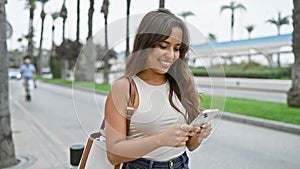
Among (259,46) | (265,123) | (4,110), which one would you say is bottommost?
(265,123)

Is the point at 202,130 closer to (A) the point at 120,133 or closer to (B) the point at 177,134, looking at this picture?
(B) the point at 177,134

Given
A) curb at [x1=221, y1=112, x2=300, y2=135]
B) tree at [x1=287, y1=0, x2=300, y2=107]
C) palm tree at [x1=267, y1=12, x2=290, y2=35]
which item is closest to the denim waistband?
curb at [x1=221, y1=112, x2=300, y2=135]

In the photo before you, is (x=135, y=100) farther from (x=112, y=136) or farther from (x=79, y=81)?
(x=79, y=81)

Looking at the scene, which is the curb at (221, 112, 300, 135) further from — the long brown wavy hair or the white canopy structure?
the white canopy structure

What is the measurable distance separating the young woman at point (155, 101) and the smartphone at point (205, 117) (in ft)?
0.07

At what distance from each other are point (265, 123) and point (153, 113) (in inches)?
245

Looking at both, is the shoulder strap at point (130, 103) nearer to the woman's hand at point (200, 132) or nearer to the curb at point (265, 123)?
the woman's hand at point (200, 132)

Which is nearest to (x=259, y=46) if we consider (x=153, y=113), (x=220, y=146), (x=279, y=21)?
(x=279, y=21)

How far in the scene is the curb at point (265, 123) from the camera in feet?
21.1

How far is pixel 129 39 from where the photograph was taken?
1388 millimetres

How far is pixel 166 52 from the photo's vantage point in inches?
49.4

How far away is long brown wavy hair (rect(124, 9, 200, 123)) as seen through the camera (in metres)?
1.26

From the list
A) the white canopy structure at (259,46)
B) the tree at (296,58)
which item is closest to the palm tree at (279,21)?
the white canopy structure at (259,46)

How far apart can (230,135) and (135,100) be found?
17.6 feet
